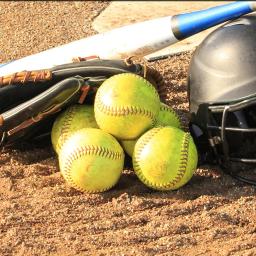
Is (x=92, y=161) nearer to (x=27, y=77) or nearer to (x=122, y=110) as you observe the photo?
(x=122, y=110)

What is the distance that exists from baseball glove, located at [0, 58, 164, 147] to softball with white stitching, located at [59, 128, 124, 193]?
10.1 inches

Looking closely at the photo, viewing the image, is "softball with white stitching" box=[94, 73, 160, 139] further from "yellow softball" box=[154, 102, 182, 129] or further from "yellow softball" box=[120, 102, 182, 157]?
"yellow softball" box=[154, 102, 182, 129]

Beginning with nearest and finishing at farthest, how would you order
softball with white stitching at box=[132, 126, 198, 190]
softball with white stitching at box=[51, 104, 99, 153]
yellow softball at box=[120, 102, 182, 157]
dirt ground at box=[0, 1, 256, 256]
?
dirt ground at box=[0, 1, 256, 256], softball with white stitching at box=[132, 126, 198, 190], yellow softball at box=[120, 102, 182, 157], softball with white stitching at box=[51, 104, 99, 153]

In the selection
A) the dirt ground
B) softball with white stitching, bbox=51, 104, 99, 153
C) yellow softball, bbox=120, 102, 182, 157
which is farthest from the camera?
softball with white stitching, bbox=51, 104, 99, 153

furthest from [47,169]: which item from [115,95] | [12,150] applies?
[115,95]

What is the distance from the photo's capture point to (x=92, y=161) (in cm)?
322

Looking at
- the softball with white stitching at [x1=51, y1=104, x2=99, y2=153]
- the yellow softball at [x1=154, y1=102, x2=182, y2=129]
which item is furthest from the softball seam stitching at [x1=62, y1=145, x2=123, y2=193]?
the yellow softball at [x1=154, y1=102, x2=182, y2=129]

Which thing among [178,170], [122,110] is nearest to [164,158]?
[178,170]

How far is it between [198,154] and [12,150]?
1.09m

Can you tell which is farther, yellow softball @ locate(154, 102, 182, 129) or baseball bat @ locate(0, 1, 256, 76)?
baseball bat @ locate(0, 1, 256, 76)

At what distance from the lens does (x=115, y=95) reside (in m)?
3.28

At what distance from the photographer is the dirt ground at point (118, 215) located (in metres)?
2.99

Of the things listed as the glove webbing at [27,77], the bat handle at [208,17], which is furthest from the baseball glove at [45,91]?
the bat handle at [208,17]

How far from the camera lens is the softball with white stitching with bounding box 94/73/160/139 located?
3.26m
